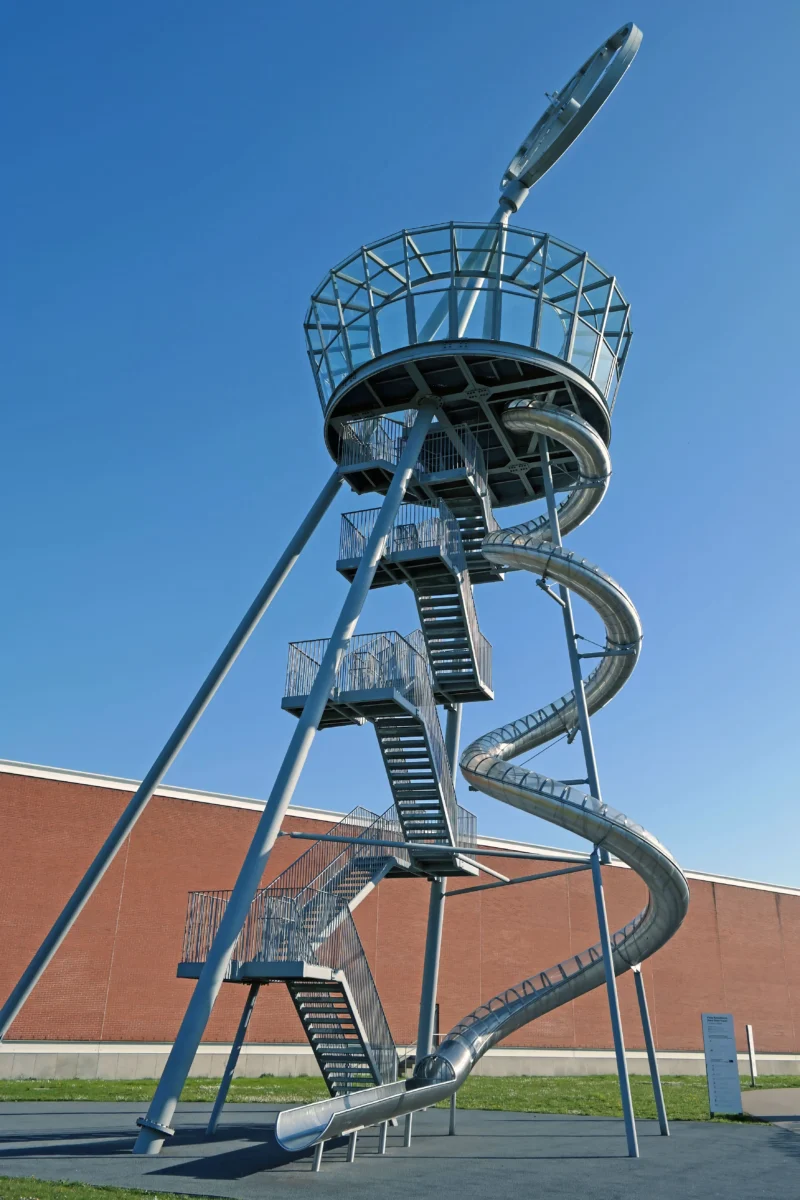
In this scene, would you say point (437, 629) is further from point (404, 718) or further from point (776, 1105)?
point (776, 1105)

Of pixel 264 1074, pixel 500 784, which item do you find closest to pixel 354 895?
pixel 500 784

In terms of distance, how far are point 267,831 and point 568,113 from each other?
19.7 metres

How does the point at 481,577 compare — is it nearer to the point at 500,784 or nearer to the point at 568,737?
the point at 568,737

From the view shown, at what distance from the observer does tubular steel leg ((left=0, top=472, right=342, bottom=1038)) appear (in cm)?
1675

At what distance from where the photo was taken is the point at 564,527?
907 inches

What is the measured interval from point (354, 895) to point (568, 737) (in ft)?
21.2

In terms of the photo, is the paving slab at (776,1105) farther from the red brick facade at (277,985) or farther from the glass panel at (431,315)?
the glass panel at (431,315)

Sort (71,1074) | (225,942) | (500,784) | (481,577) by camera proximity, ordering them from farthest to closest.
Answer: (71,1074), (481,577), (500,784), (225,942)

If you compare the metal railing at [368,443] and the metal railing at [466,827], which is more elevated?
the metal railing at [368,443]

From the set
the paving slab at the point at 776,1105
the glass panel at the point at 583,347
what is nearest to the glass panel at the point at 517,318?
the glass panel at the point at 583,347

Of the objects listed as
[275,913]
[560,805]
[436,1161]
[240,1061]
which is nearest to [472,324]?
[560,805]

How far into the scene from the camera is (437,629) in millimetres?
21125

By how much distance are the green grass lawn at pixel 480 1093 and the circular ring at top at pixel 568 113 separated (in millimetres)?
22586

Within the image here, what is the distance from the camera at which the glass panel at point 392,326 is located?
20.2m
